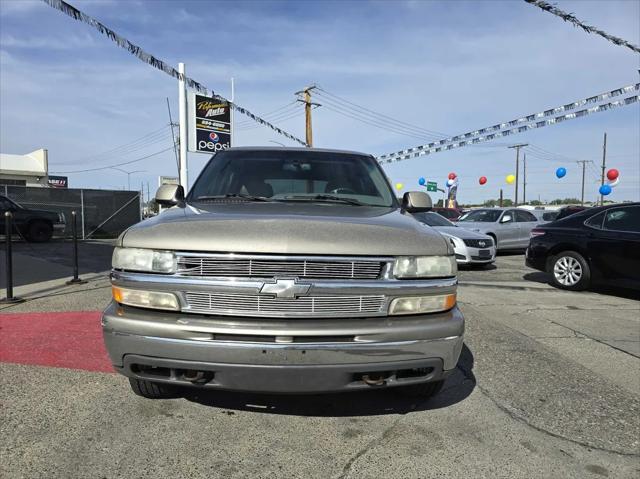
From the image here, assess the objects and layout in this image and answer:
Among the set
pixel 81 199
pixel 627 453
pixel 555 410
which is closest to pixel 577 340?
pixel 555 410

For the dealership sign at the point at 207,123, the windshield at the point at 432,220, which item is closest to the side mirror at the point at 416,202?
the windshield at the point at 432,220

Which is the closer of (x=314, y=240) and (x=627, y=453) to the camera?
(x=314, y=240)

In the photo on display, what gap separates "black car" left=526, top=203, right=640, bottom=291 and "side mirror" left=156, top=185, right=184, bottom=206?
653 cm

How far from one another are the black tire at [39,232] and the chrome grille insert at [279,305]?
15.4m

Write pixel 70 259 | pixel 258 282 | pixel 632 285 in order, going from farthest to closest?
pixel 70 259 → pixel 632 285 → pixel 258 282

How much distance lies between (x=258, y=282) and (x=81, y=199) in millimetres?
18558

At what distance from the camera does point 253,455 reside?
2.54 meters

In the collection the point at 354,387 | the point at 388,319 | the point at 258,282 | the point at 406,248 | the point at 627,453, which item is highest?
the point at 406,248

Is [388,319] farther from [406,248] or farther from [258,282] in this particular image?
[258,282]

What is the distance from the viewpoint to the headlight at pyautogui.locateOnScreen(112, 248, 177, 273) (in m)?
2.52

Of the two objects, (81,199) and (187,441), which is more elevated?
(81,199)

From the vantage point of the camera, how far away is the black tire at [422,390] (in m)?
3.07

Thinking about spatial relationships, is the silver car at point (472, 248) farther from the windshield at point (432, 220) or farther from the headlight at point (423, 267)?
the headlight at point (423, 267)

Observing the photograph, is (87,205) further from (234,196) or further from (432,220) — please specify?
(234,196)
